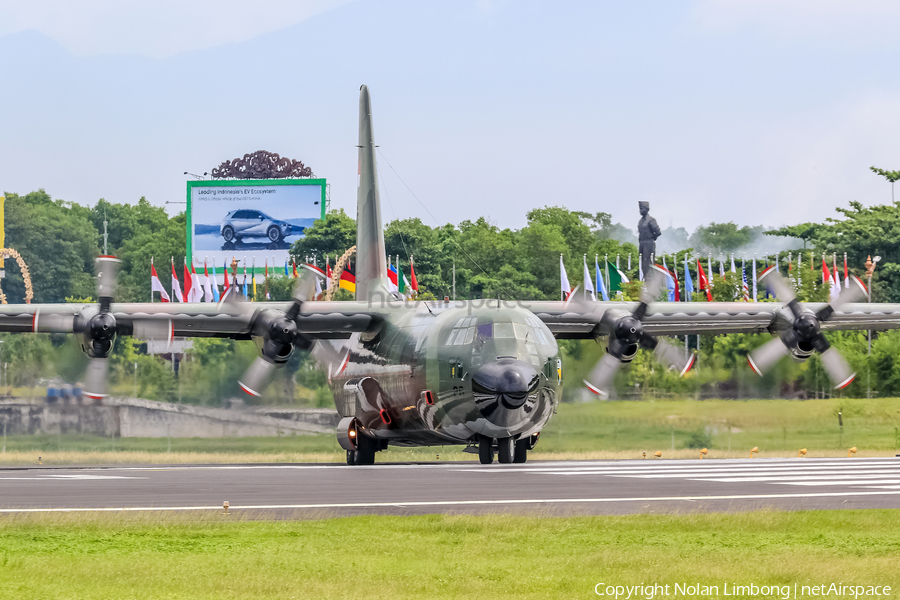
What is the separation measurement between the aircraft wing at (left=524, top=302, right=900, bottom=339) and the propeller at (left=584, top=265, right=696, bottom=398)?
42 cm

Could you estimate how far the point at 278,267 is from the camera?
371 feet

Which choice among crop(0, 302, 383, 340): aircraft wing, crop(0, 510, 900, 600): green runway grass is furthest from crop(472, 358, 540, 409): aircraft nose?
crop(0, 510, 900, 600): green runway grass

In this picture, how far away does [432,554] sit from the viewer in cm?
1366

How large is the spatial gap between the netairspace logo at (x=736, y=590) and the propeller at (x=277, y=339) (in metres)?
20.0

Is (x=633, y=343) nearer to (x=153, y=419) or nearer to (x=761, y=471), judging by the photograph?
(x=761, y=471)

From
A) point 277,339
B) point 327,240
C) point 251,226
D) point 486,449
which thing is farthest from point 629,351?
point 251,226

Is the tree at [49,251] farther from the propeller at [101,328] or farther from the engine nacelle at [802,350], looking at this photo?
the engine nacelle at [802,350]

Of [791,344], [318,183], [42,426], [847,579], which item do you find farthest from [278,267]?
[847,579]

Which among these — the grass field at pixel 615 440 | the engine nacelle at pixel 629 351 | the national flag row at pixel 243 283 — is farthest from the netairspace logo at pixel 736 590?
the grass field at pixel 615 440

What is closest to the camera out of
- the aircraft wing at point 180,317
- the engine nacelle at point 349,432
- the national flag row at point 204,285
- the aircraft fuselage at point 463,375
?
the aircraft fuselage at point 463,375

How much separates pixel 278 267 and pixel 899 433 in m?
77.5

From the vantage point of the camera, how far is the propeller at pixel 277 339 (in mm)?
30656

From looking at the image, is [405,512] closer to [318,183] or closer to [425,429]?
[425,429]

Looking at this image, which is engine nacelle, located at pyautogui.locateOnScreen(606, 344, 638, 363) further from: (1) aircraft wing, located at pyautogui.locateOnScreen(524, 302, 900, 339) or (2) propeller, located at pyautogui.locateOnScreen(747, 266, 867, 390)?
(2) propeller, located at pyautogui.locateOnScreen(747, 266, 867, 390)
